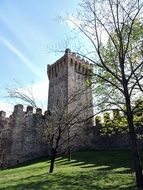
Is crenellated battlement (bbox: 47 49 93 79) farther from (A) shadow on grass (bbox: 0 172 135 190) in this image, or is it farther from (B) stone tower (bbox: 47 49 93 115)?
(A) shadow on grass (bbox: 0 172 135 190)

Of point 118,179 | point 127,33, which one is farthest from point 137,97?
point 118,179

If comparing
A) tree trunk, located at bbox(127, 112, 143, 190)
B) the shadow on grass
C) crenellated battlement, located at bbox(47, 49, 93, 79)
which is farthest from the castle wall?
tree trunk, located at bbox(127, 112, 143, 190)

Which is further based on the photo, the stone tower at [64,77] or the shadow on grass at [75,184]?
the stone tower at [64,77]

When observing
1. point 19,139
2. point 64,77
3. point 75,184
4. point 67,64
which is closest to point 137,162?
point 75,184

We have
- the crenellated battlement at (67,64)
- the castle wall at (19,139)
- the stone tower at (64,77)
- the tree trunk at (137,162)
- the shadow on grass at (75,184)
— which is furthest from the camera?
the crenellated battlement at (67,64)

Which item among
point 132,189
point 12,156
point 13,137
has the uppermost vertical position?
point 13,137

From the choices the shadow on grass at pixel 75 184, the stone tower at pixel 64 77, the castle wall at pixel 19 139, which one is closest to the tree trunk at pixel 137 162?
the shadow on grass at pixel 75 184

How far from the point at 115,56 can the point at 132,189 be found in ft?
23.6

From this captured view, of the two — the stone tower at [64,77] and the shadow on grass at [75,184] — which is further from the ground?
the stone tower at [64,77]

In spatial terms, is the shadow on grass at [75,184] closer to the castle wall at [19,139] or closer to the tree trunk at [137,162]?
the tree trunk at [137,162]

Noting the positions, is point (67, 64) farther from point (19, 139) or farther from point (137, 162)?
point (137, 162)

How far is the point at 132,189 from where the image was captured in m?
10.8

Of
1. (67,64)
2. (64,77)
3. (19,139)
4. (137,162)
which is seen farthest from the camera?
(67,64)

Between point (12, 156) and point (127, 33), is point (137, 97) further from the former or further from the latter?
point (12, 156)
